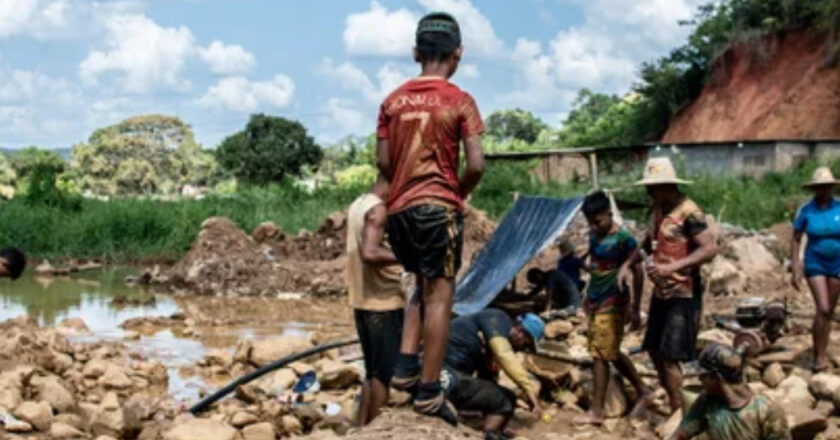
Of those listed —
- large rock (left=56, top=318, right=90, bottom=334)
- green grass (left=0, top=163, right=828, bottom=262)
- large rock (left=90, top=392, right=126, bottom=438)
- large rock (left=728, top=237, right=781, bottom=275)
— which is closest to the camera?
large rock (left=90, top=392, right=126, bottom=438)

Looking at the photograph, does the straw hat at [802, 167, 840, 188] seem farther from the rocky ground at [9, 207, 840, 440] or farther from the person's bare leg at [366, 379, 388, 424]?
the person's bare leg at [366, 379, 388, 424]

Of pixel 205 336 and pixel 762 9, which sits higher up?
pixel 762 9

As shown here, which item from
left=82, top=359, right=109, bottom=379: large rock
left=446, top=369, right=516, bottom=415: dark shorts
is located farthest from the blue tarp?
left=446, top=369, right=516, bottom=415: dark shorts

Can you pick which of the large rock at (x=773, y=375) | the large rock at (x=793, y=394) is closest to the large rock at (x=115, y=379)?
the large rock at (x=773, y=375)

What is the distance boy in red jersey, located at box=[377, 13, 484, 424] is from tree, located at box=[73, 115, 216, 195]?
2263 inches

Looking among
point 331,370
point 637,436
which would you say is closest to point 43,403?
point 331,370

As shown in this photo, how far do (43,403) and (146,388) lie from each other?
2.18 metres

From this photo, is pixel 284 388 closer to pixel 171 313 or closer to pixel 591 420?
pixel 591 420

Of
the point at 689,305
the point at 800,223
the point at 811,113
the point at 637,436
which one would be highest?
the point at 811,113

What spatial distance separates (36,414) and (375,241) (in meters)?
3.15

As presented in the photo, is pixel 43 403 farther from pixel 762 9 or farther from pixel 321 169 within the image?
pixel 321 169

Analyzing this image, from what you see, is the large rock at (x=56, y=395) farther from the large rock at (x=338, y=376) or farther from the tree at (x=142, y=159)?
the tree at (x=142, y=159)

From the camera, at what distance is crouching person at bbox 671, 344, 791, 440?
211 inches

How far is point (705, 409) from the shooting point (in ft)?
18.1
